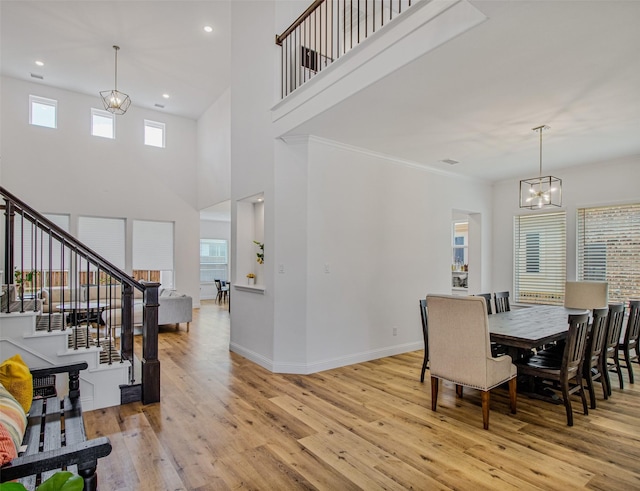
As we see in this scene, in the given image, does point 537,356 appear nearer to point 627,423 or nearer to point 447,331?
point 627,423

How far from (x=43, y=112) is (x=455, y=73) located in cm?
919

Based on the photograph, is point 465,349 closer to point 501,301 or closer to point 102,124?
point 501,301

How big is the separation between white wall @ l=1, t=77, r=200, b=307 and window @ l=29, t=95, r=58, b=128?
10cm

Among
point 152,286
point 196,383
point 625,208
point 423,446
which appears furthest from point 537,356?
point 152,286

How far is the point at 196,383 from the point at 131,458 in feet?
5.14

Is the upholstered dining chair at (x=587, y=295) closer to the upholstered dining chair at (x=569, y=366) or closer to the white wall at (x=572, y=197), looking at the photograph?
the white wall at (x=572, y=197)

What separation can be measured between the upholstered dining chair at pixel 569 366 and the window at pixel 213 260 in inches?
435

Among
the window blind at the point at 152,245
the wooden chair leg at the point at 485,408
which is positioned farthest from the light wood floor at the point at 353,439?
the window blind at the point at 152,245

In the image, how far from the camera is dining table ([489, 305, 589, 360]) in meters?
3.16

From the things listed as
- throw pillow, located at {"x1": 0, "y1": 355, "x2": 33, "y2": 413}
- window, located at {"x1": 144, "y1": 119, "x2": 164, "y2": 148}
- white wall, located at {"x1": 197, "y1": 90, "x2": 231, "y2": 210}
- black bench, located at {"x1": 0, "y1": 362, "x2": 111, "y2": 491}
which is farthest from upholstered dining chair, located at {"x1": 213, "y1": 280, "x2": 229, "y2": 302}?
throw pillow, located at {"x1": 0, "y1": 355, "x2": 33, "y2": 413}

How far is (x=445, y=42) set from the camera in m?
2.52

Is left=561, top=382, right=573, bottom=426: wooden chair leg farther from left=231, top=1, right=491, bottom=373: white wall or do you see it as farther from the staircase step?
the staircase step

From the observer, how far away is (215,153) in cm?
907

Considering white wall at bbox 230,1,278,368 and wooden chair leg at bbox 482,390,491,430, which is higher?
white wall at bbox 230,1,278,368
